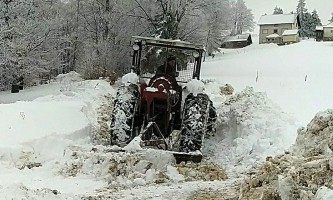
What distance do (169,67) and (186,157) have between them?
284 centimetres

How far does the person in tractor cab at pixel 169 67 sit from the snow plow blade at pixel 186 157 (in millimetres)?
2681

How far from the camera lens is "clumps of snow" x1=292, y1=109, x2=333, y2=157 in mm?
5543

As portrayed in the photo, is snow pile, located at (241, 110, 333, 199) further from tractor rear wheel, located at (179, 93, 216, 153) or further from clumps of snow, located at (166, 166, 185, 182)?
tractor rear wheel, located at (179, 93, 216, 153)

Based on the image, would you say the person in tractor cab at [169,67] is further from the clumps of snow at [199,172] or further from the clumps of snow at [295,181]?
the clumps of snow at [295,181]

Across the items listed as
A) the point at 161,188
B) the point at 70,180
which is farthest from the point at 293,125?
the point at 70,180

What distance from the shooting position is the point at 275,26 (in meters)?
74.3

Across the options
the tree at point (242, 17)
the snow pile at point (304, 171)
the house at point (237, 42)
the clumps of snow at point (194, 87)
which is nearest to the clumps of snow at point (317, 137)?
the snow pile at point (304, 171)

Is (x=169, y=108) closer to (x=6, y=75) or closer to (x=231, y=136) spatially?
(x=231, y=136)

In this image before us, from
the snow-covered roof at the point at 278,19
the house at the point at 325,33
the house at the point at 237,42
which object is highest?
the snow-covered roof at the point at 278,19

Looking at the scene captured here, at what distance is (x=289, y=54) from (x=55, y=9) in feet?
70.3

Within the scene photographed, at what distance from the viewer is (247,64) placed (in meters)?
37.9

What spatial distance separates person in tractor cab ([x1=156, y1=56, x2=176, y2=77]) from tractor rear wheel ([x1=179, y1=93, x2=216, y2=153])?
111 cm

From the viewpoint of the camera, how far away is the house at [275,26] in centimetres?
7288

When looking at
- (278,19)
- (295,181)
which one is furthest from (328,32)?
(295,181)
